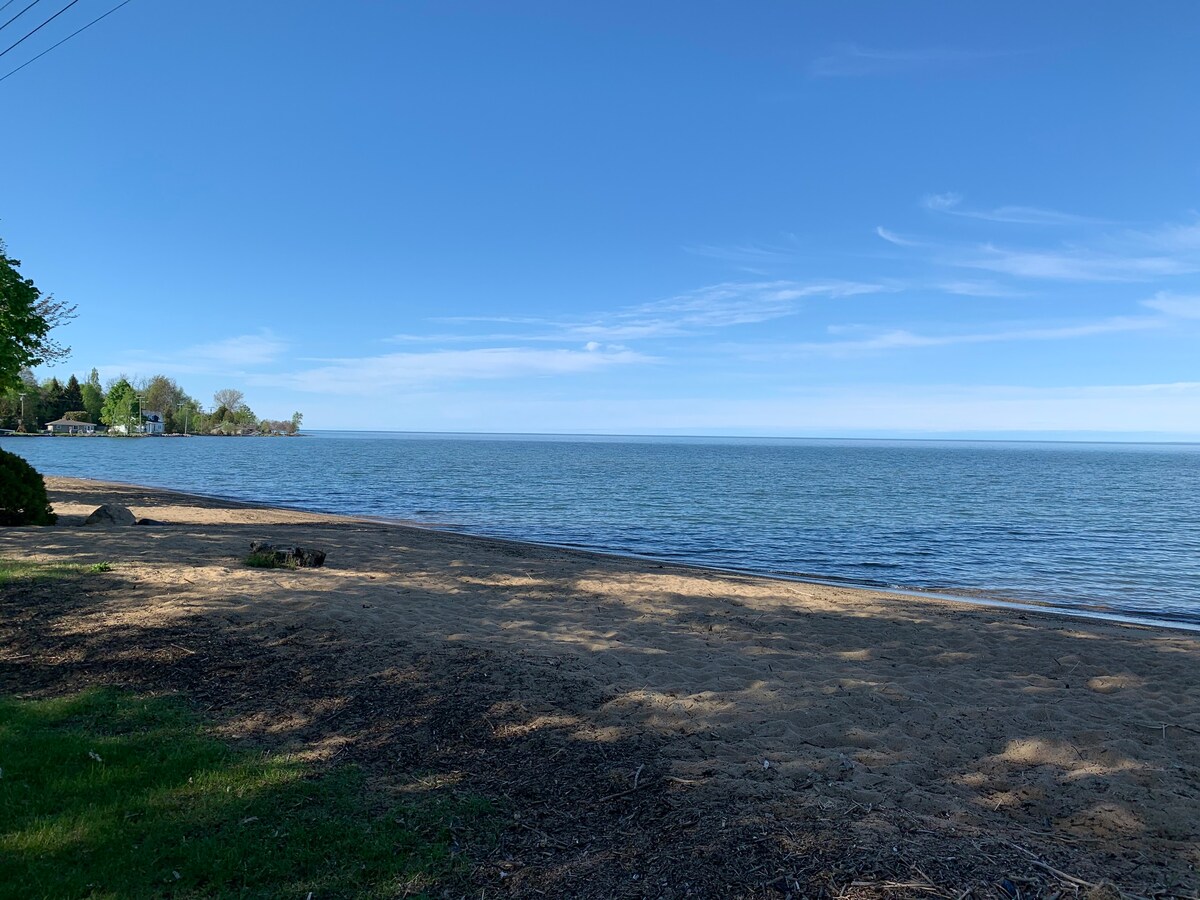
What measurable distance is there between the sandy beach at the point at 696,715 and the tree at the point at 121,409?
15520 centimetres

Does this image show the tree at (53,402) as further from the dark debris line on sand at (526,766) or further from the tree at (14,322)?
the dark debris line on sand at (526,766)

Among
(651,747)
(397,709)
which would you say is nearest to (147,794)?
(397,709)

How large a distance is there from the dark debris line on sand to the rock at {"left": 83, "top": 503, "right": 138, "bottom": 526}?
928cm

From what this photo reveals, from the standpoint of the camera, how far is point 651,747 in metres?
5.57

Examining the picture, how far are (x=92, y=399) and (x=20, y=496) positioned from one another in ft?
547

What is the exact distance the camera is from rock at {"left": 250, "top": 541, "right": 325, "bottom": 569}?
12.1 meters

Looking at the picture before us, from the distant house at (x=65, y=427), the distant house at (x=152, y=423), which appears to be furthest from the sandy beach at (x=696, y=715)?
the distant house at (x=152, y=423)

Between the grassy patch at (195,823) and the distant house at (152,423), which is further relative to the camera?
the distant house at (152,423)

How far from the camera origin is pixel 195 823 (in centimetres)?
424

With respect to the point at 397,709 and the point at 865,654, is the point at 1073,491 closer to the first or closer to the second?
the point at 865,654

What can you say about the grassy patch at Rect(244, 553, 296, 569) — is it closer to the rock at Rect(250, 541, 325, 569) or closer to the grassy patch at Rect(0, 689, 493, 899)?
the rock at Rect(250, 541, 325, 569)

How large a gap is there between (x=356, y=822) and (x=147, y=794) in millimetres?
1417

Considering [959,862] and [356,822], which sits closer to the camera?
[959,862]

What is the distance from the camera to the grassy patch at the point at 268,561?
11836 millimetres
